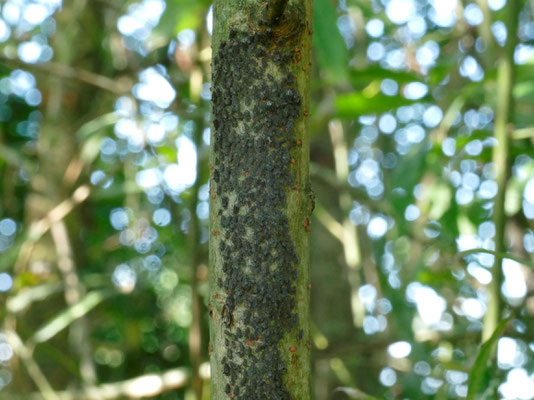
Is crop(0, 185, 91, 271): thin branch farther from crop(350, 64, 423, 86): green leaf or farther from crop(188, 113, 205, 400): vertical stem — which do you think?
crop(350, 64, 423, 86): green leaf

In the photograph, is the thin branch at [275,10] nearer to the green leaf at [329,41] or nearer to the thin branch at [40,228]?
the green leaf at [329,41]

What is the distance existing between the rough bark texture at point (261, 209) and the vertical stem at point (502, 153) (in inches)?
15.2

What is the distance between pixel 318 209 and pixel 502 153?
1.00 m

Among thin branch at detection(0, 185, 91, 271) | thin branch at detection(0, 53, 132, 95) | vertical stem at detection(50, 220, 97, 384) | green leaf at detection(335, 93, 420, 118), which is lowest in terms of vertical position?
vertical stem at detection(50, 220, 97, 384)

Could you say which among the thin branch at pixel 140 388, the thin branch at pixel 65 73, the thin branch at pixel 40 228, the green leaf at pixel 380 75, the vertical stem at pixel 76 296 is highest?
the thin branch at pixel 65 73

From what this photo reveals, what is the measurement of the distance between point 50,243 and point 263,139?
69.4 inches

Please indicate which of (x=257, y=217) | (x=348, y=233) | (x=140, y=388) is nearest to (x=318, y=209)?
(x=348, y=233)

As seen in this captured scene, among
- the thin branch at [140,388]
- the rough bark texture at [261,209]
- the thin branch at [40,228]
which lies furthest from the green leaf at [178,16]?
the thin branch at [140,388]

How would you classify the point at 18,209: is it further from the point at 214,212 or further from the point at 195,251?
the point at 214,212

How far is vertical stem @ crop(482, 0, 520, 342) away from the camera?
0.87 m

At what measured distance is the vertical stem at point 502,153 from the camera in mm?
872

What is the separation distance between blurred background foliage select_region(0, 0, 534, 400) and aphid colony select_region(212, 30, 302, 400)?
36cm

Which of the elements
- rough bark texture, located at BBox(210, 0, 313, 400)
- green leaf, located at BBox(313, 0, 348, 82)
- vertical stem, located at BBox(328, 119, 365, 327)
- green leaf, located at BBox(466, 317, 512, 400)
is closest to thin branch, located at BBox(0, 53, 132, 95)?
vertical stem, located at BBox(328, 119, 365, 327)

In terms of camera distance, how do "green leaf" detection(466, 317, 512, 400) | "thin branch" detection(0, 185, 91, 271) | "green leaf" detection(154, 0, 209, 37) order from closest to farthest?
"green leaf" detection(466, 317, 512, 400) → "green leaf" detection(154, 0, 209, 37) → "thin branch" detection(0, 185, 91, 271)
